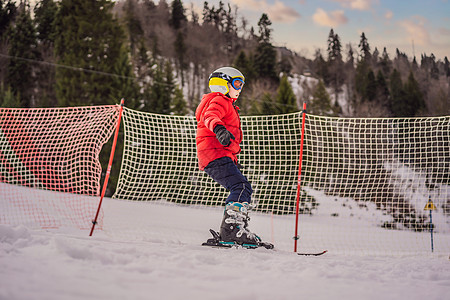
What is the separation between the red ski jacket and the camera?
3211 millimetres

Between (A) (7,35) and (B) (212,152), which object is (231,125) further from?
(A) (7,35)

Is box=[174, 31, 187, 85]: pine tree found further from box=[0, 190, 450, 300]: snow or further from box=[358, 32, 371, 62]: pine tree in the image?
box=[0, 190, 450, 300]: snow

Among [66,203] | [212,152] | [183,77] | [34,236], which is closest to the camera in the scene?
[34,236]

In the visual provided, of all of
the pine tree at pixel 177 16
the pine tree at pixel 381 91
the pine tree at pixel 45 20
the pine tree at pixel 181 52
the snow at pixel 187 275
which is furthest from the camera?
the pine tree at pixel 177 16

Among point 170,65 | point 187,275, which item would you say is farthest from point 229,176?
point 170,65

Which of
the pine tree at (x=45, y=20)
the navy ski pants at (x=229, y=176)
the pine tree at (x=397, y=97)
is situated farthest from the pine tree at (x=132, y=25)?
the navy ski pants at (x=229, y=176)

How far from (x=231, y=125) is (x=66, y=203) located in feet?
17.0

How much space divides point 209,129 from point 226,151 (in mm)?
267

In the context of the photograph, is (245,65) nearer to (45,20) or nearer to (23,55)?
(45,20)

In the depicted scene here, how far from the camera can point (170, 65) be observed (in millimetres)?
24875

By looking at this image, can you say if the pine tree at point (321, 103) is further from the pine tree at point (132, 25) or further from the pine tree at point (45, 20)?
the pine tree at point (132, 25)

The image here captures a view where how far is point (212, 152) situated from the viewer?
127 inches

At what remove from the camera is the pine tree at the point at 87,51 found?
1611 cm

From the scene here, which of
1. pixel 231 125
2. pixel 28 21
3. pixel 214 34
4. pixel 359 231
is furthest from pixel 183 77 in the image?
pixel 231 125
